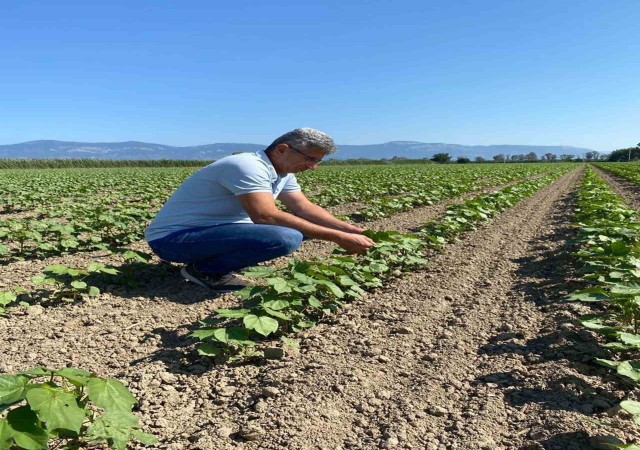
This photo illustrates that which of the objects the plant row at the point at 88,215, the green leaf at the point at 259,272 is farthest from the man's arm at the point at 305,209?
the plant row at the point at 88,215

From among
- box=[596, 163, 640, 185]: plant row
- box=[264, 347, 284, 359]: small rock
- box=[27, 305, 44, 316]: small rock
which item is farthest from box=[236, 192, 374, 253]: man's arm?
box=[596, 163, 640, 185]: plant row

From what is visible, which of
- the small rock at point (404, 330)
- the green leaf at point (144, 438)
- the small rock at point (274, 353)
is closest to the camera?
the green leaf at point (144, 438)

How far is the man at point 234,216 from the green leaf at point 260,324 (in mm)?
Result: 977

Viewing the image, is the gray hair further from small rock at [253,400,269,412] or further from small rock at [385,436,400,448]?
small rock at [385,436,400,448]

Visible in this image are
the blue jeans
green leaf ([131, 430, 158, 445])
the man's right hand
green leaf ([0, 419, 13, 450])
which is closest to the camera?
green leaf ([0, 419, 13, 450])

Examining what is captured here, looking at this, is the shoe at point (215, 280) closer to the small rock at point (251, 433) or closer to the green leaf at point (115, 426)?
the small rock at point (251, 433)

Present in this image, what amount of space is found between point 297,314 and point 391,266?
5.80 ft

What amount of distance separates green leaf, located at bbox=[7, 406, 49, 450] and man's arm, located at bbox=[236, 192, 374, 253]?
83.3 inches

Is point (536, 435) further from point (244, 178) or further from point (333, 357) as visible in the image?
point (244, 178)

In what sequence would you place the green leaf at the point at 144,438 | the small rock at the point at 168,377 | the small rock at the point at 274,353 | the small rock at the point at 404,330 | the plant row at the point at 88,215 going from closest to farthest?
the green leaf at the point at 144,438, the small rock at the point at 168,377, the small rock at the point at 274,353, the small rock at the point at 404,330, the plant row at the point at 88,215

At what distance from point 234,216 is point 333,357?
163cm

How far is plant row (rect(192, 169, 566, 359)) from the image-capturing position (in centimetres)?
249

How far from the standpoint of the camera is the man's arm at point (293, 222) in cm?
326

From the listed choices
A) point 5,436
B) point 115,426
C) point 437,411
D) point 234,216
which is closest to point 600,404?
point 437,411
